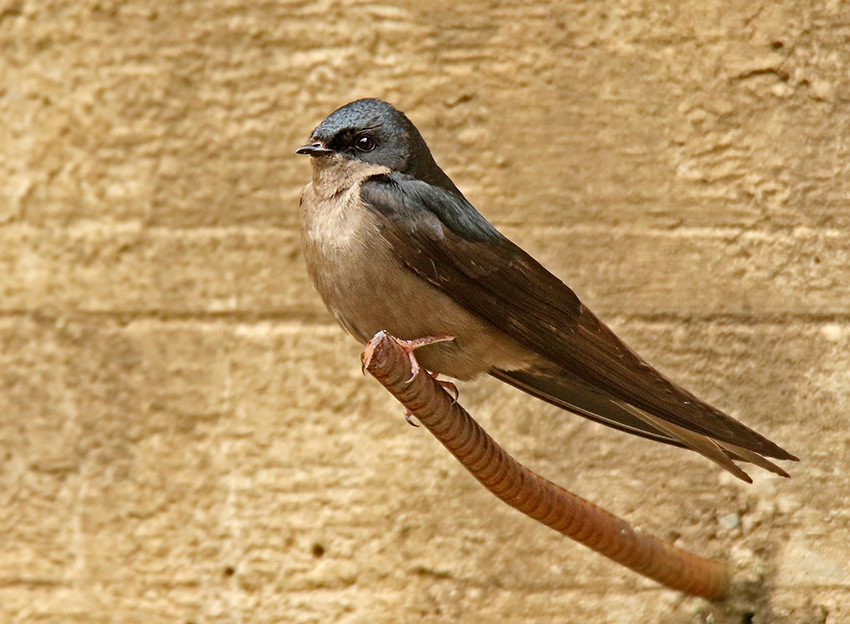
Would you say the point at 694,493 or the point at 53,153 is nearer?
the point at 694,493

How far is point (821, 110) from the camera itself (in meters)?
2.87

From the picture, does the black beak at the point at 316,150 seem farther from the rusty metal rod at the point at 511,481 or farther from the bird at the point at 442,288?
the rusty metal rod at the point at 511,481

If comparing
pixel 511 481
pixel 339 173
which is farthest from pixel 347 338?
pixel 511 481

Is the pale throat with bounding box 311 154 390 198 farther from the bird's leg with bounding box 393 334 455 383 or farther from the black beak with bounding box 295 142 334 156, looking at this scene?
the bird's leg with bounding box 393 334 455 383

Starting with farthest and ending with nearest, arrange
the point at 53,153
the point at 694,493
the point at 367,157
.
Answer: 1. the point at 53,153
2. the point at 694,493
3. the point at 367,157

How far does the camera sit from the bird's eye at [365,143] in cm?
232

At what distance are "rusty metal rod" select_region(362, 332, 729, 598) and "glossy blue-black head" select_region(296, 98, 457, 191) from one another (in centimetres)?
53

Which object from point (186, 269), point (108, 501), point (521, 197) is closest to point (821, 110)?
point (521, 197)

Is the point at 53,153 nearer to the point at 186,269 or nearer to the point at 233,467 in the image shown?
the point at 186,269

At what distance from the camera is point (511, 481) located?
6.77 ft

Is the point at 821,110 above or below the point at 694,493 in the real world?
above

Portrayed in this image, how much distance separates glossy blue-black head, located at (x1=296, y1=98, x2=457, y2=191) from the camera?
2.30 metres

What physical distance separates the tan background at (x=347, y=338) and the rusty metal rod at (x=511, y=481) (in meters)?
0.52

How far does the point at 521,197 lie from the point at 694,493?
3.20 ft
